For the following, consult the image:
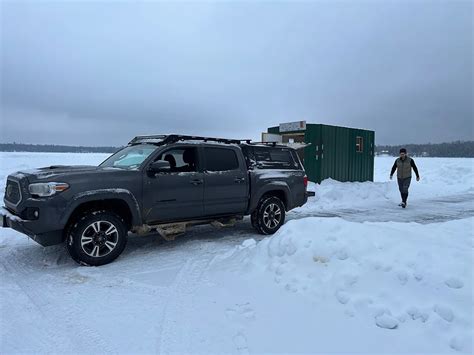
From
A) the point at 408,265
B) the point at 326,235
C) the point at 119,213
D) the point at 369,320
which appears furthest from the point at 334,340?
the point at 119,213

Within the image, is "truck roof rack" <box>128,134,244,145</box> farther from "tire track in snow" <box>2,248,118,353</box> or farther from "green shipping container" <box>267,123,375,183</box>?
"green shipping container" <box>267,123,375,183</box>

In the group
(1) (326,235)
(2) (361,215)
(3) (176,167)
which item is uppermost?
(3) (176,167)

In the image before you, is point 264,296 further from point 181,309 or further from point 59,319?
point 59,319

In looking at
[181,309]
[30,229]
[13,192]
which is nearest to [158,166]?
[30,229]

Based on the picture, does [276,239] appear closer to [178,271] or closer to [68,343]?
[178,271]

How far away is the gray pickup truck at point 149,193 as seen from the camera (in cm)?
506

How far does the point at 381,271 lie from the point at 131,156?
4.39 meters

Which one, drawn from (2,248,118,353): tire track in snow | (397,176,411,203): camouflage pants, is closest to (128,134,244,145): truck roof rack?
(2,248,118,353): tire track in snow

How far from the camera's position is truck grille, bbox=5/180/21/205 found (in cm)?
523

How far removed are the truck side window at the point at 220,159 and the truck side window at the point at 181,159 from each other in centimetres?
27

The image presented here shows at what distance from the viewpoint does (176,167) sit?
638cm

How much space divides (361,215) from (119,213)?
Result: 6.91 metres

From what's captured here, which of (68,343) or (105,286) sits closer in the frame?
(68,343)

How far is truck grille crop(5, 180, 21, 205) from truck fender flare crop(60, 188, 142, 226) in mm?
766
